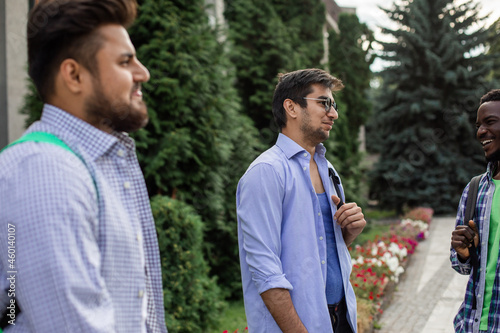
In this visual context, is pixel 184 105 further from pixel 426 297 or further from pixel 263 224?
pixel 426 297

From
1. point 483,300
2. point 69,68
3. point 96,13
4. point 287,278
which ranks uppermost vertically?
point 96,13

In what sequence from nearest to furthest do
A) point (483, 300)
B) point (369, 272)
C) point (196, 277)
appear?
point (483, 300)
point (196, 277)
point (369, 272)

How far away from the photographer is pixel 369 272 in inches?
297

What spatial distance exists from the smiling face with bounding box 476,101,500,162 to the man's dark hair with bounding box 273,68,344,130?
3.27 feet

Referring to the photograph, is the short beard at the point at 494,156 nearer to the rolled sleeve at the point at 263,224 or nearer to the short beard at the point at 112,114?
the rolled sleeve at the point at 263,224

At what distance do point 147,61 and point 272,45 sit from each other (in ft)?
15.5

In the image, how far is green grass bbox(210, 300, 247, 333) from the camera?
6.44 metres

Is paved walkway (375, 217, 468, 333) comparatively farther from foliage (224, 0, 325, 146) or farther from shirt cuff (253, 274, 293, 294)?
shirt cuff (253, 274, 293, 294)

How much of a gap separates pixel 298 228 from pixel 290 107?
800 mm

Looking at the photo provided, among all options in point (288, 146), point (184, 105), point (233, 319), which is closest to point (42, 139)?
point (288, 146)

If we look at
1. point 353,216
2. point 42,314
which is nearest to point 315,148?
point 353,216

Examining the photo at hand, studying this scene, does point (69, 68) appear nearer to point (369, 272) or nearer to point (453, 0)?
point (369, 272)

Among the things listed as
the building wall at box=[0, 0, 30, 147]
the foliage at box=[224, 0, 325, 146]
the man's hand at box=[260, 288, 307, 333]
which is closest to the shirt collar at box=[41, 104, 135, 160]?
the man's hand at box=[260, 288, 307, 333]

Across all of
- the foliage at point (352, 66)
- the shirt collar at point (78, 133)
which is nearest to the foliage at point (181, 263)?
the shirt collar at point (78, 133)
